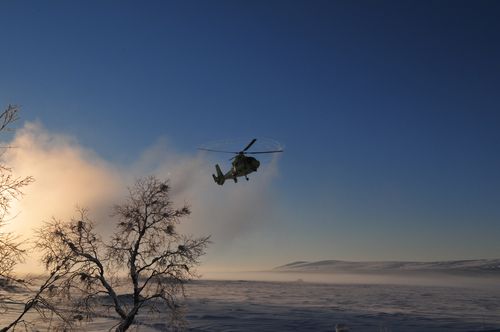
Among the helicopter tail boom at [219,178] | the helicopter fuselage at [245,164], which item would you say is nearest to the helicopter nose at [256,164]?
the helicopter fuselage at [245,164]

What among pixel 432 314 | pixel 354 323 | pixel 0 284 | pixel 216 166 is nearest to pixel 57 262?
pixel 0 284

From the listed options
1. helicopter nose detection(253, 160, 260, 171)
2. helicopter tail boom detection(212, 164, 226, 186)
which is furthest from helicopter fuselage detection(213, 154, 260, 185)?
helicopter tail boom detection(212, 164, 226, 186)

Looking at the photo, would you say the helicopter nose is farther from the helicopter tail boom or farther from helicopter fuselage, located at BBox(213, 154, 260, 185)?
the helicopter tail boom

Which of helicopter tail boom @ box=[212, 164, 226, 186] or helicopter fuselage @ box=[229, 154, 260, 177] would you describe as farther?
helicopter tail boom @ box=[212, 164, 226, 186]

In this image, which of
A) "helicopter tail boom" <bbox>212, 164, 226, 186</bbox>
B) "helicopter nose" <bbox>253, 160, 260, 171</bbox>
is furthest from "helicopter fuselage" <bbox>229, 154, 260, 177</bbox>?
"helicopter tail boom" <bbox>212, 164, 226, 186</bbox>

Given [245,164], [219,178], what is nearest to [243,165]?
[245,164]

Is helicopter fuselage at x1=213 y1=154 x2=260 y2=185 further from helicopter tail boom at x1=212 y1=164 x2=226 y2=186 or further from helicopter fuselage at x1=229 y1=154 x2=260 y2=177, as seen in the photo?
helicopter tail boom at x1=212 y1=164 x2=226 y2=186

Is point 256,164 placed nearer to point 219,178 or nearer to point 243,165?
point 243,165

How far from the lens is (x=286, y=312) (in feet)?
212

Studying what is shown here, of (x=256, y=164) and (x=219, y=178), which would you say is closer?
(x=256, y=164)

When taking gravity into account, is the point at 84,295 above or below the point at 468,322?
above

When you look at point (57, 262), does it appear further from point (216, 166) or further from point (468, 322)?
point (468, 322)

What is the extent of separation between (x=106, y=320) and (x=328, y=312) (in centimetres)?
3435

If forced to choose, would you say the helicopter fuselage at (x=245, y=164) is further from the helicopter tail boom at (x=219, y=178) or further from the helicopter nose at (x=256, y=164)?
the helicopter tail boom at (x=219, y=178)
